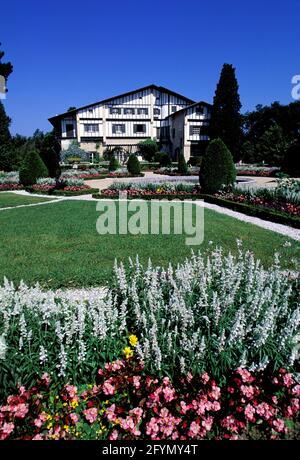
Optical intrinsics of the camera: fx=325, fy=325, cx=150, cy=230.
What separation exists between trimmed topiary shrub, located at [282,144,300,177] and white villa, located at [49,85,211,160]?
19.2 meters

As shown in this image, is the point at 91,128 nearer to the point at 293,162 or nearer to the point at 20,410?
the point at 293,162

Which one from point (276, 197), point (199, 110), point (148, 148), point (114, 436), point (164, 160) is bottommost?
point (114, 436)

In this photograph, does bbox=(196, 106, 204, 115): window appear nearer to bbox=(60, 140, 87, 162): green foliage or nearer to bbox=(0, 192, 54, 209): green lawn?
bbox=(60, 140, 87, 162): green foliage

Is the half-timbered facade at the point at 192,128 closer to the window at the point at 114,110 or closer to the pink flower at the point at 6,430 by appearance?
the window at the point at 114,110

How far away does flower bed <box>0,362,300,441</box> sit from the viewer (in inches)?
105

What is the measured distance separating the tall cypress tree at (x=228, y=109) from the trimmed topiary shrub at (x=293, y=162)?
13.3 meters

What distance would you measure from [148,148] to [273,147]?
17671mm

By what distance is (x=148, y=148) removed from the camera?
161ft

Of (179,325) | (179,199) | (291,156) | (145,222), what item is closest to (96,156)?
(291,156)

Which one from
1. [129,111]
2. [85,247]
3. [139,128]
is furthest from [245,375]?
[129,111]

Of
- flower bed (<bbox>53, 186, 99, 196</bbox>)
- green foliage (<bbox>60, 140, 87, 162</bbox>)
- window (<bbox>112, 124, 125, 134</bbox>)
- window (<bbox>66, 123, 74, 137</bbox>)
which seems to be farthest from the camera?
window (<bbox>66, 123, 74, 137</bbox>)

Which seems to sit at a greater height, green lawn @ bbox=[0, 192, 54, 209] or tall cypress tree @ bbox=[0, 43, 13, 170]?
tall cypress tree @ bbox=[0, 43, 13, 170]

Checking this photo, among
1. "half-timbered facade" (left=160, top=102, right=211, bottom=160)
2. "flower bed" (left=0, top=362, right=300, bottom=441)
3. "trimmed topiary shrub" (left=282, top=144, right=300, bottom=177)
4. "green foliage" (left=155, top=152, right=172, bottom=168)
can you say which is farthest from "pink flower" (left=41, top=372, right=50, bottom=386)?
"half-timbered facade" (left=160, top=102, right=211, bottom=160)

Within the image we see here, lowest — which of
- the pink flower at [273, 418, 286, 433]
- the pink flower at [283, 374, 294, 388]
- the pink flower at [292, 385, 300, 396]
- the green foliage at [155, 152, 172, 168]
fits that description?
the pink flower at [273, 418, 286, 433]
